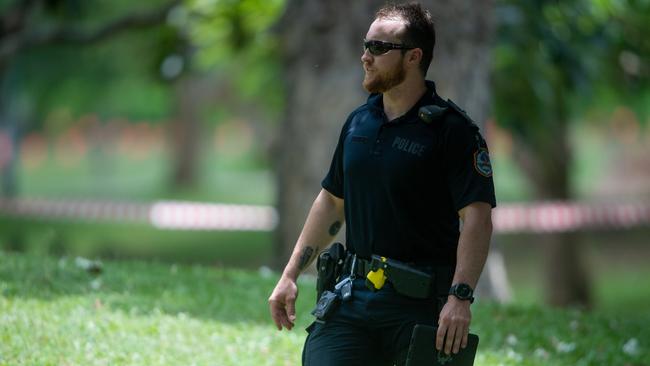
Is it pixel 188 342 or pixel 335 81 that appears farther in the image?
pixel 335 81

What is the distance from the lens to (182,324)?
7.03 meters

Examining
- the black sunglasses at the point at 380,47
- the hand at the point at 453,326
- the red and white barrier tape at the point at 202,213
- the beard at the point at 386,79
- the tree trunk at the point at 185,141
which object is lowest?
the tree trunk at the point at 185,141

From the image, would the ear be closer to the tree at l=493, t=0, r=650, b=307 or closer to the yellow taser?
the yellow taser

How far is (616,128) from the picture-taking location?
48469 mm

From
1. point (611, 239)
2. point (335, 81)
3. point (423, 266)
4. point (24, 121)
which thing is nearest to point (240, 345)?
point (423, 266)

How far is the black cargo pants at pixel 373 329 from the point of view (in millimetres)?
4473

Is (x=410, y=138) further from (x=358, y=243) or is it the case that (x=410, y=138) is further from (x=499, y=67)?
(x=499, y=67)

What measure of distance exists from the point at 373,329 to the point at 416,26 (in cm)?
111

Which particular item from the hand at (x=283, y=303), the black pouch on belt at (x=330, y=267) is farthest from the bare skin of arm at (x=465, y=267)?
the hand at (x=283, y=303)

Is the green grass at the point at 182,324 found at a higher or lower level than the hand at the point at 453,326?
lower

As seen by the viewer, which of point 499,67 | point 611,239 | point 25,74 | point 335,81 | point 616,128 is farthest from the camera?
point 616,128

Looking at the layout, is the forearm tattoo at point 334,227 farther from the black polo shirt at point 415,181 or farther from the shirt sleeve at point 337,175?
the black polo shirt at point 415,181

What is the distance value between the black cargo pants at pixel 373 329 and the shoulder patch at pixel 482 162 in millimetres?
494

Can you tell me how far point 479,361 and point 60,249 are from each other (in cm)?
465
